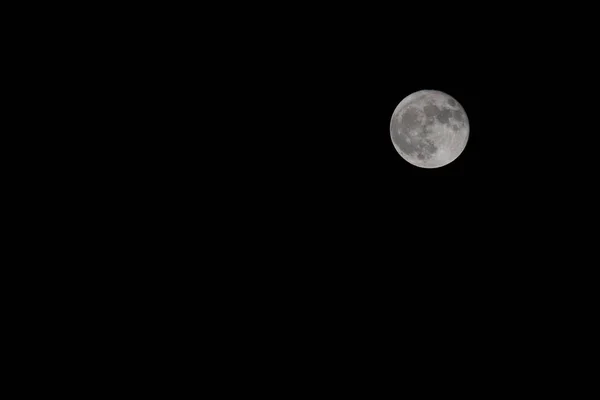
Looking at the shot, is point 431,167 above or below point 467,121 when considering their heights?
below

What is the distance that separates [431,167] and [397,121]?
0.61 m

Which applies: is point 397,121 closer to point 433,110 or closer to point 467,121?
point 433,110

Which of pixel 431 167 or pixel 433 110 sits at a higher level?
pixel 433 110

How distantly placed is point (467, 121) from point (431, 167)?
2.01 feet

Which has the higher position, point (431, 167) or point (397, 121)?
point (397, 121)

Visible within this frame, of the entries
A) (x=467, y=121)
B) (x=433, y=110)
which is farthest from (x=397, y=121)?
(x=467, y=121)

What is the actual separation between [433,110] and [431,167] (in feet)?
1.95

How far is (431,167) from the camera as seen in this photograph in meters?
4.84

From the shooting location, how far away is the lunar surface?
4.62 metres

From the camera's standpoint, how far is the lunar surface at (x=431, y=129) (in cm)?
462

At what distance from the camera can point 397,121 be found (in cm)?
491

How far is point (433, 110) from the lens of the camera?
4656 mm

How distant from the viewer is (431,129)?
4617mm
